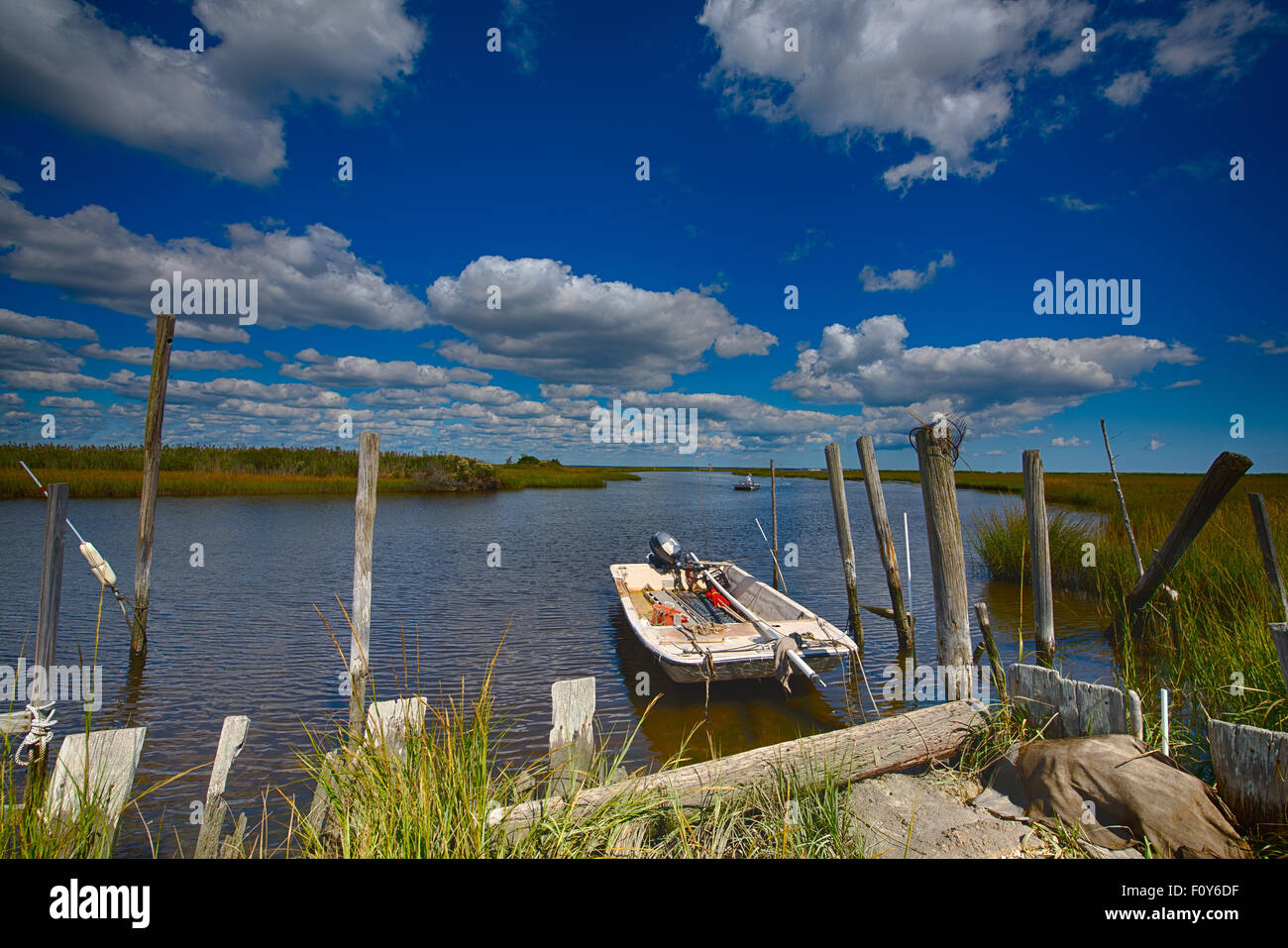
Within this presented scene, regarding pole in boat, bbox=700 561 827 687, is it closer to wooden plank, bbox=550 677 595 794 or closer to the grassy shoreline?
wooden plank, bbox=550 677 595 794

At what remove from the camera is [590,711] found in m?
5.04

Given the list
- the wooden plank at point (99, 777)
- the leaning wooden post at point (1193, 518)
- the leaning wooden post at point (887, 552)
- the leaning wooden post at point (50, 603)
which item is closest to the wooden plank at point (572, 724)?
the wooden plank at point (99, 777)

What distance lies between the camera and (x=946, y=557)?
6.46 m

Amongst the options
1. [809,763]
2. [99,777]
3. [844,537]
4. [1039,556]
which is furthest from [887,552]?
[99,777]

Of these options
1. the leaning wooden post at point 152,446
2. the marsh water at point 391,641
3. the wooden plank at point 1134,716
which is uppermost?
the leaning wooden post at point 152,446

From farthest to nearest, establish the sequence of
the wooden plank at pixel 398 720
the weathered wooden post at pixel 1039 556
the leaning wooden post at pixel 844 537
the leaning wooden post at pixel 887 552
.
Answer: the leaning wooden post at pixel 844 537
the leaning wooden post at pixel 887 552
the weathered wooden post at pixel 1039 556
the wooden plank at pixel 398 720

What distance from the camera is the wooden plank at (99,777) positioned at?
3.58 m

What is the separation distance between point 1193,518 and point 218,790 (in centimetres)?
998

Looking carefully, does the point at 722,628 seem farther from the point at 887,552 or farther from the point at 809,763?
the point at 809,763

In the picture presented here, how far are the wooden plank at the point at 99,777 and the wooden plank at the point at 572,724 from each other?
2.63 m

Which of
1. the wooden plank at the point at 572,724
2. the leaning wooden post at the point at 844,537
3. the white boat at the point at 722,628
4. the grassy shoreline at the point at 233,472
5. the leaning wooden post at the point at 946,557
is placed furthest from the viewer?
the grassy shoreline at the point at 233,472

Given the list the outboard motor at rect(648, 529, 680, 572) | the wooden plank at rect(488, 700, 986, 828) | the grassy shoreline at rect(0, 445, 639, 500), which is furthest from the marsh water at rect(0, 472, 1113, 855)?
the grassy shoreline at rect(0, 445, 639, 500)

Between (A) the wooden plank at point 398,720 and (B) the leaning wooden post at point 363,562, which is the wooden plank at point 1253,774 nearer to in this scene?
(A) the wooden plank at point 398,720
